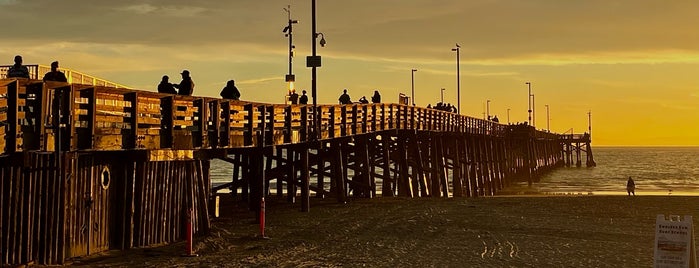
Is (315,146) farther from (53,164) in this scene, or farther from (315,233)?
(53,164)

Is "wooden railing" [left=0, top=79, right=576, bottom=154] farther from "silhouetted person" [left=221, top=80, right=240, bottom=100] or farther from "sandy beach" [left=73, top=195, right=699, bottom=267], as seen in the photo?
"sandy beach" [left=73, top=195, right=699, bottom=267]

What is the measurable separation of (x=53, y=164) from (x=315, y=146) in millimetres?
12513

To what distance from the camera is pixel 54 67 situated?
1521cm

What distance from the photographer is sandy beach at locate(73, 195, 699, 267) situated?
14.7m

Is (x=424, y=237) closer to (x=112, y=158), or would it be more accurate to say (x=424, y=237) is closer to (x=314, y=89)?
(x=112, y=158)

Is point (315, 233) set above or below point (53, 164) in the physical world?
below

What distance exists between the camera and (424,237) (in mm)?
18422

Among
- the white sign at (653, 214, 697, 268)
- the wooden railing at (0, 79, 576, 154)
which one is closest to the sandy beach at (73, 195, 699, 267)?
the wooden railing at (0, 79, 576, 154)

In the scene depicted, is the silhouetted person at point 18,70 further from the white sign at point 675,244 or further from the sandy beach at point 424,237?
the white sign at point 675,244

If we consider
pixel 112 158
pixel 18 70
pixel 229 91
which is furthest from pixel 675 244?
pixel 229 91

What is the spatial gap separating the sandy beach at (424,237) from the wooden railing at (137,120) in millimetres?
2274

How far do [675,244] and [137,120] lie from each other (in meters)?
9.96

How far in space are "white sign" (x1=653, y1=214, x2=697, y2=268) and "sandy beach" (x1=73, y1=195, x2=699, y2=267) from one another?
4.05m

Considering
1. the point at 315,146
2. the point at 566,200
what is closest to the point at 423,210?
the point at 315,146
